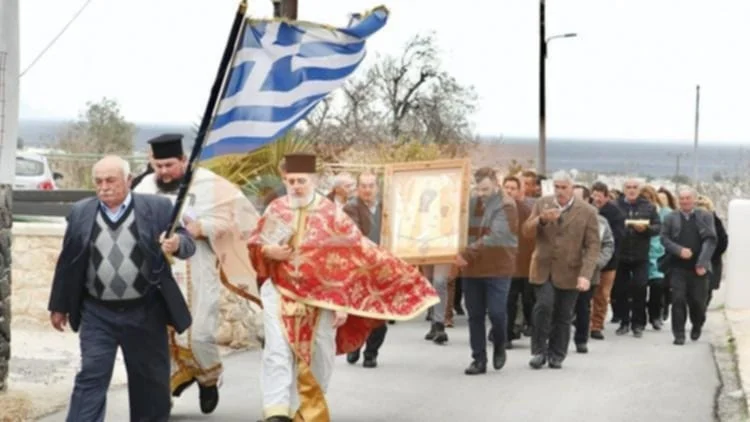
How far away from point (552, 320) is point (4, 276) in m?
5.38

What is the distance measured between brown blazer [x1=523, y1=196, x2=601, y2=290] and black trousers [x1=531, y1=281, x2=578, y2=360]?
0.34 ft

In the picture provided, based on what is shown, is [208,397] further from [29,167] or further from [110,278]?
[29,167]

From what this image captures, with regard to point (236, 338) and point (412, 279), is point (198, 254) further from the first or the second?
point (236, 338)

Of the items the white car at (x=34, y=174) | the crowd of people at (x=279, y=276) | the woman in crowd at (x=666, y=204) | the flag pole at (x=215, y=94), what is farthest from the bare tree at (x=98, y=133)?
the flag pole at (x=215, y=94)

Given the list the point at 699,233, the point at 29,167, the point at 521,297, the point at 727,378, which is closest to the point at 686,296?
the point at 699,233

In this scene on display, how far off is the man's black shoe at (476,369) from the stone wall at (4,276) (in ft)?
13.7

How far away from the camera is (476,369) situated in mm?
14859

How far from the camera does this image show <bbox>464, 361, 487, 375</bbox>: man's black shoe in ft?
48.7

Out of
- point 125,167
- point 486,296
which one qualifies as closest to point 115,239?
point 125,167

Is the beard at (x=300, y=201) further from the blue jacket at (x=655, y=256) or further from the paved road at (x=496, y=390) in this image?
the blue jacket at (x=655, y=256)

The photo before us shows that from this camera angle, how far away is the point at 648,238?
2025 centimetres

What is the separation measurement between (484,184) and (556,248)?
917mm

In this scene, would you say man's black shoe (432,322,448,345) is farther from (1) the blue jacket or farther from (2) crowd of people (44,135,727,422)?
(1) the blue jacket

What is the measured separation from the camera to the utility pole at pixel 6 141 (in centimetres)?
1216
